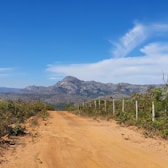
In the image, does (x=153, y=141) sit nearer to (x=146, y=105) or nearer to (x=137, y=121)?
(x=137, y=121)

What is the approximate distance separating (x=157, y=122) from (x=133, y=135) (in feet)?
7.48

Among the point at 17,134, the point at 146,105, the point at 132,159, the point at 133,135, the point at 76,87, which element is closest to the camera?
the point at 132,159

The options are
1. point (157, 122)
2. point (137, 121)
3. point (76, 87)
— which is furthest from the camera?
point (76, 87)

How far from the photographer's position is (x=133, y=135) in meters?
17.6

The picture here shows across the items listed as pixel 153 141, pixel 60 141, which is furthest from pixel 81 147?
pixel 153 141

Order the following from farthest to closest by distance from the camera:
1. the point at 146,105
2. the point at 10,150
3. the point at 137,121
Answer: the point at 146,105 → the point at 137,121 → the point at 10,150

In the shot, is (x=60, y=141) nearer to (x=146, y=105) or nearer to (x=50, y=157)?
(x=50, y=157)

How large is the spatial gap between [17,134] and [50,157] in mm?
5605

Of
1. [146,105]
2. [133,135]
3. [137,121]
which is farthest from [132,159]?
[146,105]

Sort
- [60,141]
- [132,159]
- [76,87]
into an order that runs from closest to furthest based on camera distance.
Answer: [132,159] < [60,141] < [76,87]

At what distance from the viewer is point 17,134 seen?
16.5 metres

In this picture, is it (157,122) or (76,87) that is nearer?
(157,122)

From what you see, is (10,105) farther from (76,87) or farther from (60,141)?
(76,87)

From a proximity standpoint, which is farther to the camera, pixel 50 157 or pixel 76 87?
pixel 76 87
